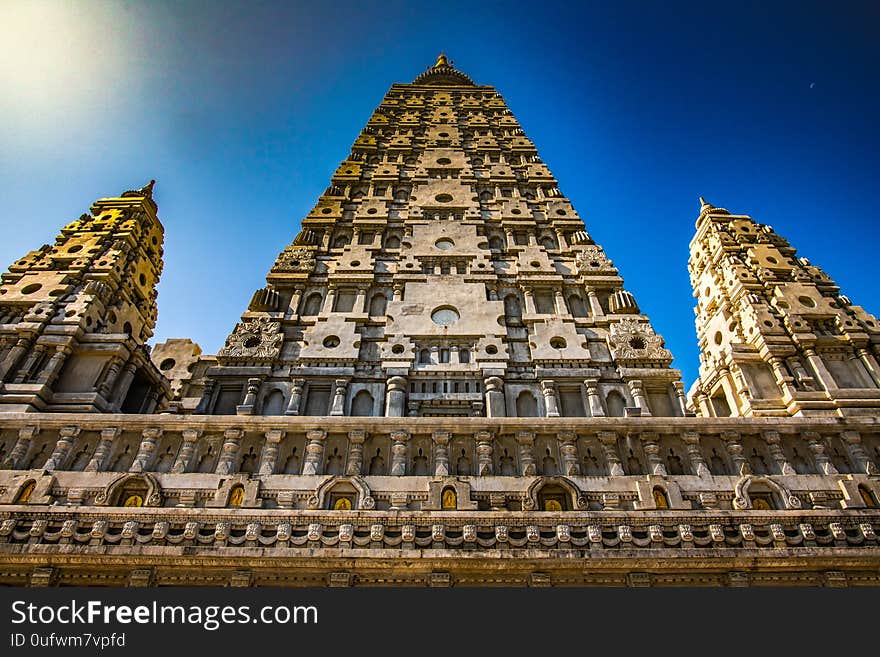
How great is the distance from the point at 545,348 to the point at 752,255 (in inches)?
365

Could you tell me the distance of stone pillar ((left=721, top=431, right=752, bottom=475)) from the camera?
1244 centimetres

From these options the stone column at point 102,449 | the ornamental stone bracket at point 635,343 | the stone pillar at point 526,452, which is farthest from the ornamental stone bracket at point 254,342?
the ornamental stone bracket at point 635,343

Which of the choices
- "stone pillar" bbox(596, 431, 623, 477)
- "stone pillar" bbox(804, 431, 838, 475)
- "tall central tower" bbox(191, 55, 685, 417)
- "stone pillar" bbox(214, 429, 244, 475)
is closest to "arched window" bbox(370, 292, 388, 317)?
"tall central tower" bbox(191, 55, 685, 417)

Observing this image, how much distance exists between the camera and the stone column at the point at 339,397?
14609 millimetres

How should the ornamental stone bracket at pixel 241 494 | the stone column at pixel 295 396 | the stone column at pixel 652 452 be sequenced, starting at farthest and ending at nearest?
the stone column at pixel 295 396 < the stone column at pixel 652 452 < the ornamental stone bracket at pixel 241 494

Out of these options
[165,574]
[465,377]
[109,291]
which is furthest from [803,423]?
[109,291]

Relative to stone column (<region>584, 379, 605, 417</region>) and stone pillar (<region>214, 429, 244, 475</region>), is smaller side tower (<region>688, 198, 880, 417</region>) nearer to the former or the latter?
stone column (<region>584, 379, 605, 417</region>)

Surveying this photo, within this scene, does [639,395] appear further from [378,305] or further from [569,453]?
[378,305]

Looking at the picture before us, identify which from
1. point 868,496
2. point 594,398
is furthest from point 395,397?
point 868,496

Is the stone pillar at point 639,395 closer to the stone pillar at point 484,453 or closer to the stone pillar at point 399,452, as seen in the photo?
the stone pillar at point 484,453

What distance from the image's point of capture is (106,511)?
36.1ft

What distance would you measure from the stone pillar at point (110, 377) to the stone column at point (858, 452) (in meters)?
18.6

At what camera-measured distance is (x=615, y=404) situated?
15258 millimetres

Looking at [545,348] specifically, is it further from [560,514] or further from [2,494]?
[2,494]
